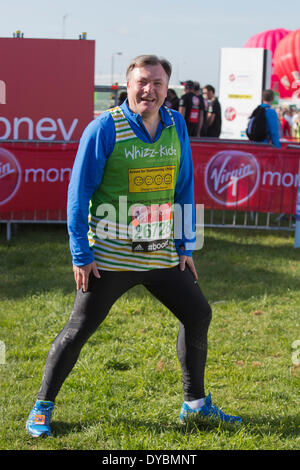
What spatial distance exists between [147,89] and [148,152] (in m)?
0.32

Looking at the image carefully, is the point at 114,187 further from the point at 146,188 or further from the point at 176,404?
the point at 176,404

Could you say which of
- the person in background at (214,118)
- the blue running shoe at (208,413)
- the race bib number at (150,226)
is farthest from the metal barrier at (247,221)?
the race bib number at (150,226)

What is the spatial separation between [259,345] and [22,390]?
1.96 m

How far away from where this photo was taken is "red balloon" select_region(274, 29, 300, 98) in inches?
1308

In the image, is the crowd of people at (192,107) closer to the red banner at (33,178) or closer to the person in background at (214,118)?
the person in background at (214,118)

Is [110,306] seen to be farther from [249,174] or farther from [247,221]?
[247,221]

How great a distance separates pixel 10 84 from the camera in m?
9.28

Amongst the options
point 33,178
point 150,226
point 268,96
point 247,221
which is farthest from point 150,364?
point 268,96

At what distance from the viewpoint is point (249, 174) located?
897 centimetres

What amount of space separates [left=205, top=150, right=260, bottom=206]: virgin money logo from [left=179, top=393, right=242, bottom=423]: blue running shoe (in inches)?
223

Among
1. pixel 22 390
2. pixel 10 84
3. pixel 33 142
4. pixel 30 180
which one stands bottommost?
pixel 22 390

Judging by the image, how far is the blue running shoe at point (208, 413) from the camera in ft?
11.8

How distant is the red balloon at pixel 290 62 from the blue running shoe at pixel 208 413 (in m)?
30.9
